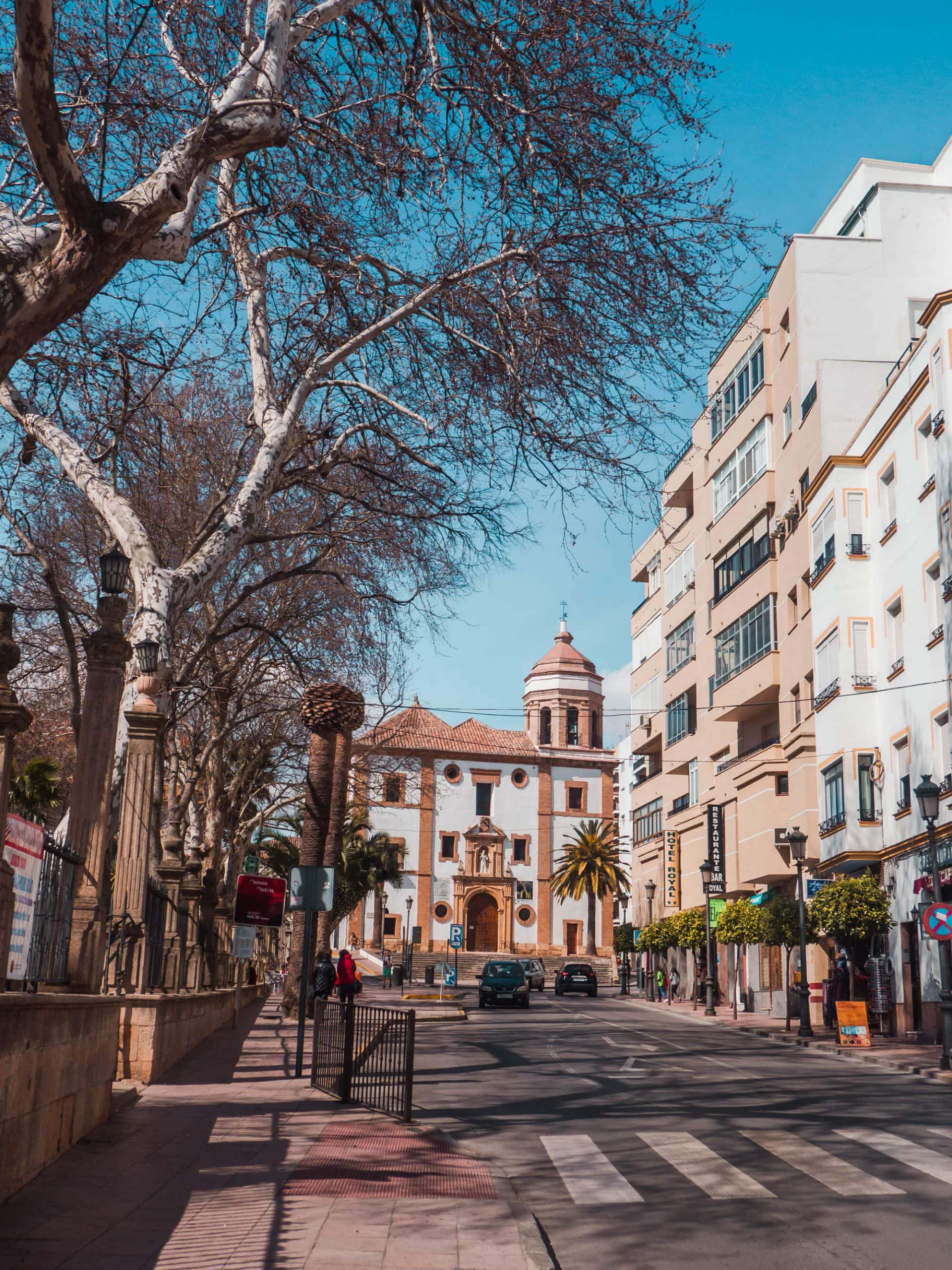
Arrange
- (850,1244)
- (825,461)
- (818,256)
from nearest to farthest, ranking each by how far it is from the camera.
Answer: (850,1244) → (825,461) → (818,256)

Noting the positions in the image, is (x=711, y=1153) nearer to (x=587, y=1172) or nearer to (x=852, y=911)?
(x=587, y=1172)

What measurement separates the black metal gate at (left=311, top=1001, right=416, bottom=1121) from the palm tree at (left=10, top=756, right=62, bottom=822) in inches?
652

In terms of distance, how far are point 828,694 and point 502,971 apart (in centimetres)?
1847

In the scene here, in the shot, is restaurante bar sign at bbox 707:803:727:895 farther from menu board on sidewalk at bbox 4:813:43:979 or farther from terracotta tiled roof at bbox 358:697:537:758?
terracotta tiled roof at bbox 358:697:537:758

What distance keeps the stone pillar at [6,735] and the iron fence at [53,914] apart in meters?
1.02

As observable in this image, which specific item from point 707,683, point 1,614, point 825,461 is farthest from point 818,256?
point 1,614

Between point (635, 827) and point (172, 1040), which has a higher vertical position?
point (635, 827)

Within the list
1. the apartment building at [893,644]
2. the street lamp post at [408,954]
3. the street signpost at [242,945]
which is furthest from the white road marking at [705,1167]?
the street lamp post at [408,954]

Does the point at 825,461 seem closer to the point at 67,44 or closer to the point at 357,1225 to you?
the point at 67,44

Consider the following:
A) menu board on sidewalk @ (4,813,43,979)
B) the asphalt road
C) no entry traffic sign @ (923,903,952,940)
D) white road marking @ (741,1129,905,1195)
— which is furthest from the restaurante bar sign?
menu board on sidewalk @ (4,813,43,979)

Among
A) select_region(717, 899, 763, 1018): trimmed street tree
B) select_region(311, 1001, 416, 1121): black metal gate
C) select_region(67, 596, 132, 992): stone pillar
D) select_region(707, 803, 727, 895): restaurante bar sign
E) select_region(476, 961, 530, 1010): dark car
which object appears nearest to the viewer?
select_region(67, 596, 132, 992): stone pillar

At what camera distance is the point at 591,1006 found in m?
45.2

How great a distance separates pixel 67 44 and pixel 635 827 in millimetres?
55740

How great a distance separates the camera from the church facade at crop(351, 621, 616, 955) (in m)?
93.1
